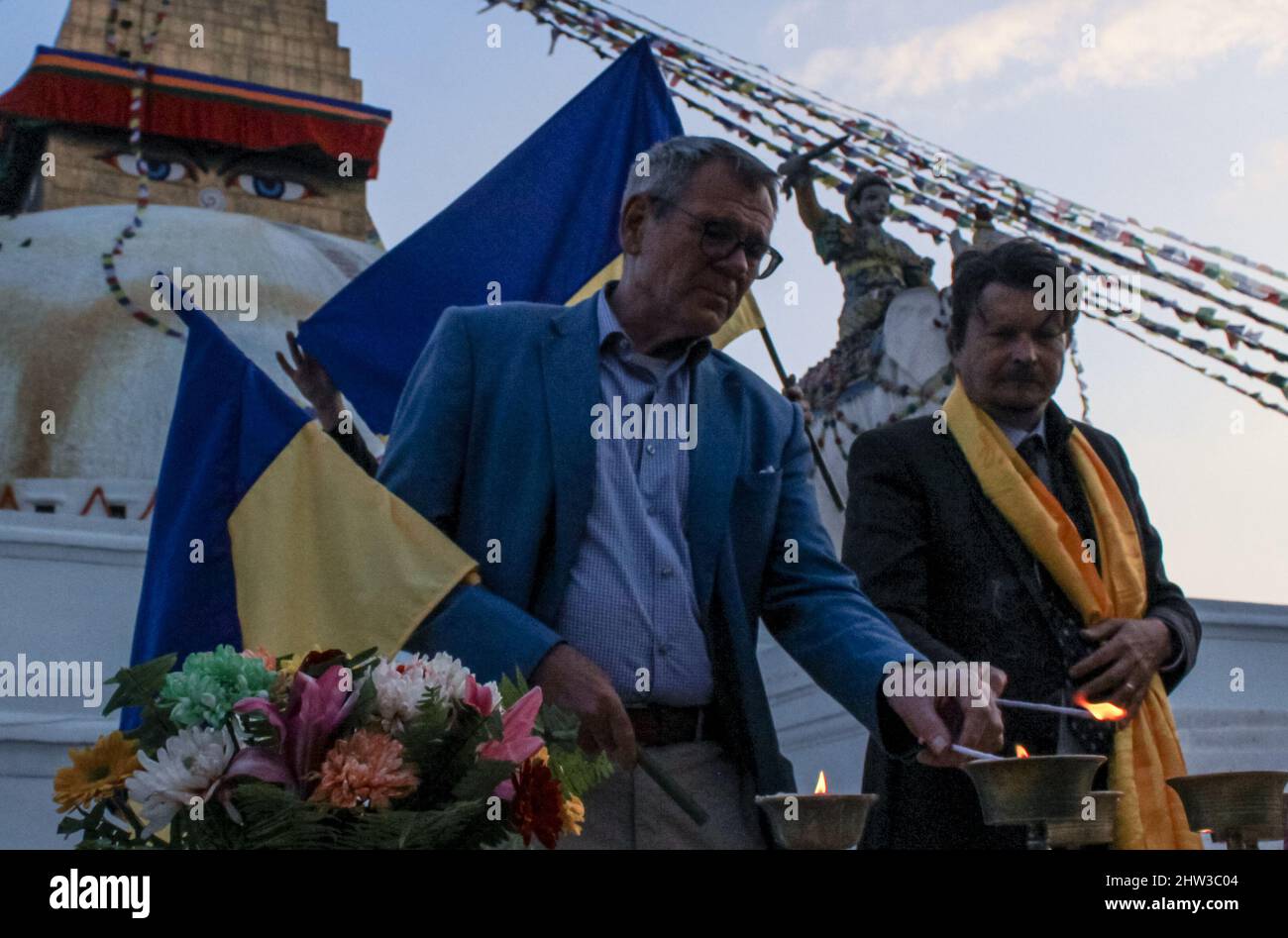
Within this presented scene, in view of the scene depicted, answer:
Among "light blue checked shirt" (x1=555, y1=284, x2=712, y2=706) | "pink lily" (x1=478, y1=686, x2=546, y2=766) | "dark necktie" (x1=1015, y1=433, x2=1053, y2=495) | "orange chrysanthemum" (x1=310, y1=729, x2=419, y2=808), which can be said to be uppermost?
"dark necktie" (x1=1015, y1=433, x2=1053, y2=495)

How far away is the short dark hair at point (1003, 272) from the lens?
281cm

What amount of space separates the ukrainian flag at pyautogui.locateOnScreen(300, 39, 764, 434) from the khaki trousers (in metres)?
3.04

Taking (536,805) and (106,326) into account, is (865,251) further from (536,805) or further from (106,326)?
(536,805)

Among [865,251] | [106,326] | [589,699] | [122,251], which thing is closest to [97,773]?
[589,699]

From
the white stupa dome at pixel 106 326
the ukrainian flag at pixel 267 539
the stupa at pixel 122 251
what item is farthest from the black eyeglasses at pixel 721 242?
the white stupa dome at pixel 106 326

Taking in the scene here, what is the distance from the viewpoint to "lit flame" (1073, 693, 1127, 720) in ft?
7.69

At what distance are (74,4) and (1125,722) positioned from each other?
1093cm

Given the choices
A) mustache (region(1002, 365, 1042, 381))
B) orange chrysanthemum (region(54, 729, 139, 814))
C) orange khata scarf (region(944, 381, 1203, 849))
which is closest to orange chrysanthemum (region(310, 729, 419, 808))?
orange chrysanthemum (region(54, 729, 139, 814))

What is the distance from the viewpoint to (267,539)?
2893 millimetres

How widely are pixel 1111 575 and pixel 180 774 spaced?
1764 mm

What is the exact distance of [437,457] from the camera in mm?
2227

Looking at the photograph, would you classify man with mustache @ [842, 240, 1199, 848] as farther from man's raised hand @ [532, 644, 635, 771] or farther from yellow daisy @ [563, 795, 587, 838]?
yellow daisy @ [563, 795, 587, 838]
